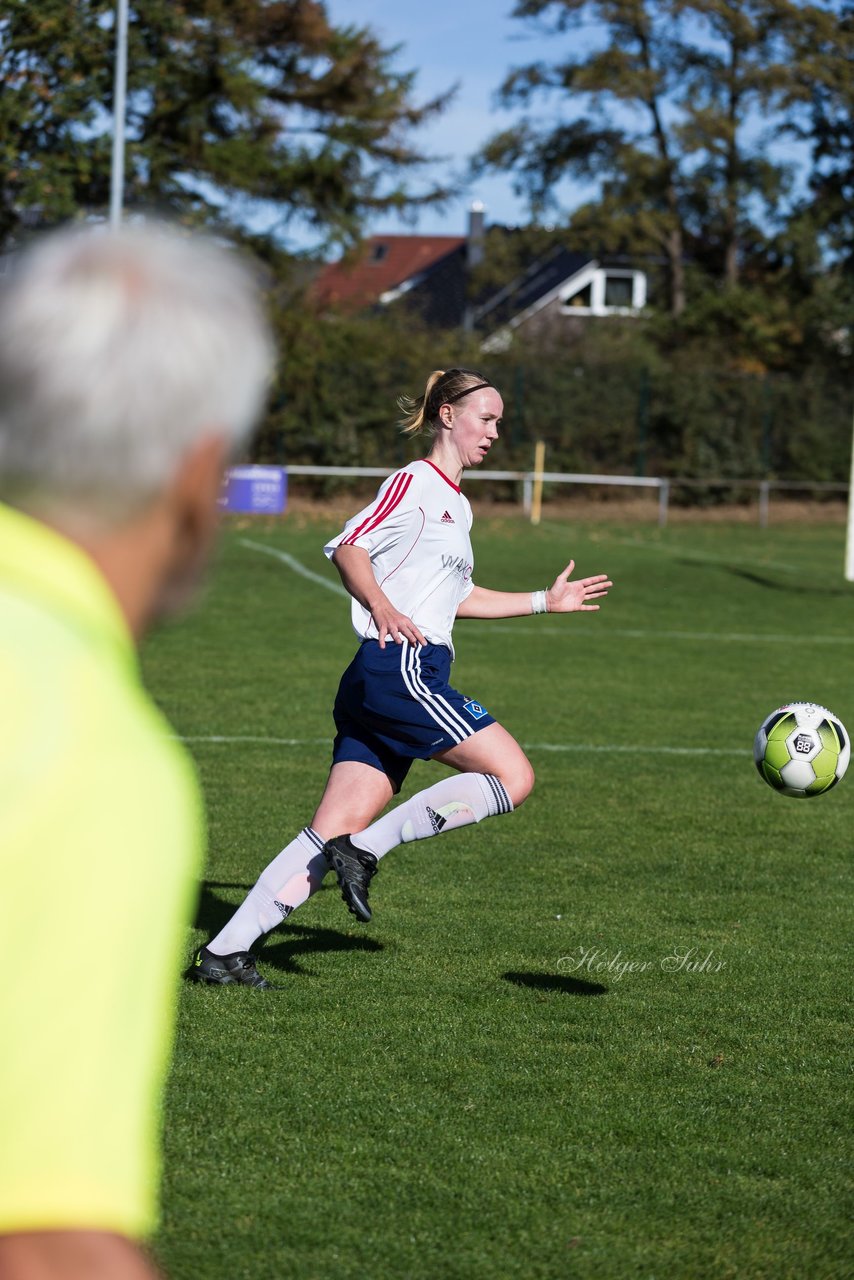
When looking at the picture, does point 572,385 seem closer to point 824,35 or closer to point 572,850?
point 824,35

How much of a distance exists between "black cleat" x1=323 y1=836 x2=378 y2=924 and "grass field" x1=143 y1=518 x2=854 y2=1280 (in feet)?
1.11

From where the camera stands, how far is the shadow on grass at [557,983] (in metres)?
5.34

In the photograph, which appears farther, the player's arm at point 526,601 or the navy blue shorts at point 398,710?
the player's arm at point 526,601

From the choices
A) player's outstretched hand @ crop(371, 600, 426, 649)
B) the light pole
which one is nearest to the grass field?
player's outstretched hand @ crop(371, 600, 426, 649)

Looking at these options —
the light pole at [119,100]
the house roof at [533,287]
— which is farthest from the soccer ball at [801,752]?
the house roof at [533,287]

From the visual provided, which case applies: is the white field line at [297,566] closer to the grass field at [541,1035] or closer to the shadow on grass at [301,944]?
the grass field at [541,1035]

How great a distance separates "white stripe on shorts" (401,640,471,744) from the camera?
5.26m

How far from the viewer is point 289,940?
5930 mm

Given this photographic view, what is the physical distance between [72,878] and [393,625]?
3981 mm

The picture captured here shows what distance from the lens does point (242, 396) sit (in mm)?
1317

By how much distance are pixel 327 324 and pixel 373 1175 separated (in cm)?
3290

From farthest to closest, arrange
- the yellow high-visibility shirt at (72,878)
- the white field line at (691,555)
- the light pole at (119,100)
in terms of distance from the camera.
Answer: the light pole at (119,100) < the white field line at (691,555) < the yellow high-visibility shirt at (72,878)

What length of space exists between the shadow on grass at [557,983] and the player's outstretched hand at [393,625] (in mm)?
1197

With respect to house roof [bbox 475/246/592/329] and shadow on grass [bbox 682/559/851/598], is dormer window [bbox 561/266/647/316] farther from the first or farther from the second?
shadow on grass [bbox 682/559/851/598]
